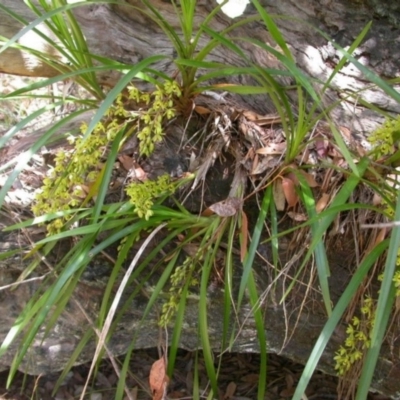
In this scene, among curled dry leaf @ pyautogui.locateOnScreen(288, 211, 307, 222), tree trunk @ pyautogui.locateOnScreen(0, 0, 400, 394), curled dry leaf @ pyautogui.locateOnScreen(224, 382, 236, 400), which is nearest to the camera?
curled dry leaf @ pyautogui.locateOnScreen(288, 211, 307, 222)

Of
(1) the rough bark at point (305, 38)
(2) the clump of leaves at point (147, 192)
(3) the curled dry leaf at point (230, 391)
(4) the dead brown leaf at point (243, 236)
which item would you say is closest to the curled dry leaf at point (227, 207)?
(4) the dead brown leaf at point (243, 236)

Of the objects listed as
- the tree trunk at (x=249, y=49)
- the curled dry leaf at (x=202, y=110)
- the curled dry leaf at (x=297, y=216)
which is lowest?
the curled dry leaf at (x=297, y=216)

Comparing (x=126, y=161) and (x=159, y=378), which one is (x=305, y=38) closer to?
(x=126, y=161)

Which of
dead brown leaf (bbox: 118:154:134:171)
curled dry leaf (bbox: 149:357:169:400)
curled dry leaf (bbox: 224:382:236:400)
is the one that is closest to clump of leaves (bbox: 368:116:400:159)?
dead brown leaf (bbox: 118:154:134:171)

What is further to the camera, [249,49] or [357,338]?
[249,49]

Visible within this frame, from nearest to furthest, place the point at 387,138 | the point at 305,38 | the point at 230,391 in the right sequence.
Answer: the point at 387,138, the point at 305,38, the point at 230,391

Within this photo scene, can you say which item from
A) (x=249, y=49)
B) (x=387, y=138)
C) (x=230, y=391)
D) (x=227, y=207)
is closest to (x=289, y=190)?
(x=227, y=207)

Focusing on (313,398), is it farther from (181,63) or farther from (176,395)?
(181,63)

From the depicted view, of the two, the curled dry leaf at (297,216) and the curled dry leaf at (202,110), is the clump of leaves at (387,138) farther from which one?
the curled dry leaf at (202,110)

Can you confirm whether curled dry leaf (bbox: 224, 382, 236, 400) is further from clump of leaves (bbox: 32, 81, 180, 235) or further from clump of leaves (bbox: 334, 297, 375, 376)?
clump of leaves (bbox: 32, 81, 180, 235)

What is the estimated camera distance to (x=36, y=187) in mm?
1587

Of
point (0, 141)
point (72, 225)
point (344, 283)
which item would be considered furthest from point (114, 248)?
point (344, 283)

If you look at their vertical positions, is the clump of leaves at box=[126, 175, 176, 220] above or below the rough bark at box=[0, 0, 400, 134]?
below

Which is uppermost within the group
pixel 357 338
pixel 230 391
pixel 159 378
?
pixel 357 338
